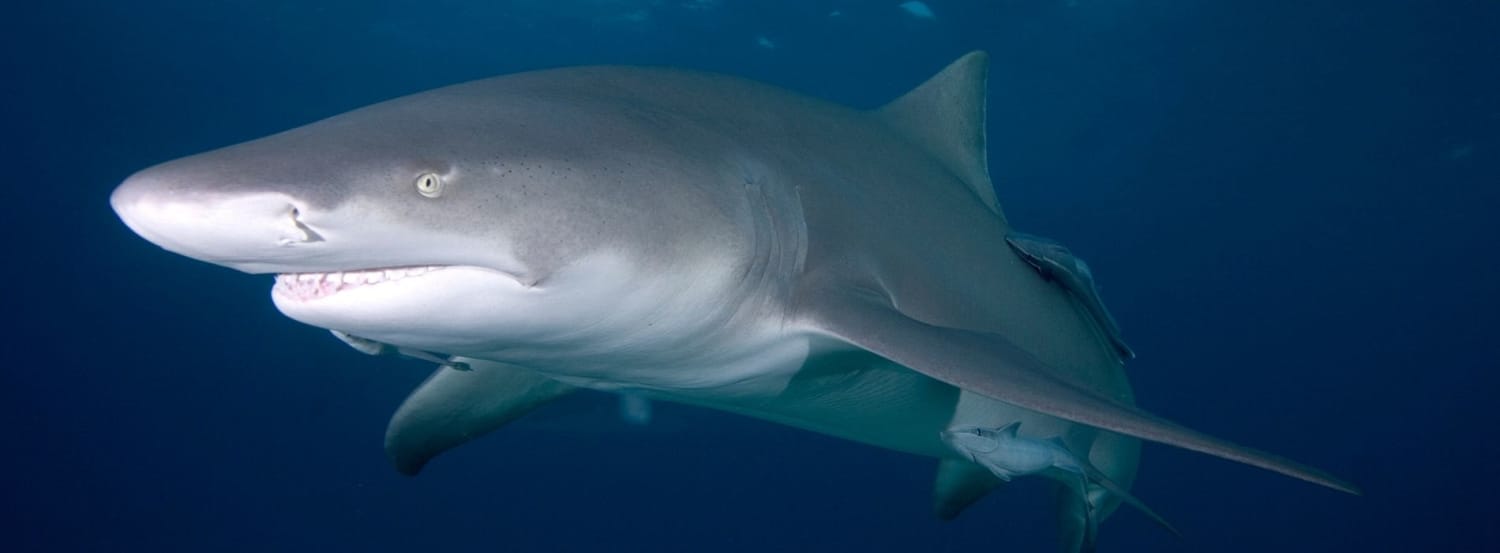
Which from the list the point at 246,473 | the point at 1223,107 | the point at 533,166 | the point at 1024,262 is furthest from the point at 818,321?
the point at 246,473

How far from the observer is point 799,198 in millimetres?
3311

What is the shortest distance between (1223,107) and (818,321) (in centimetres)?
2675

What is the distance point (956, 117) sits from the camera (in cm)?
515

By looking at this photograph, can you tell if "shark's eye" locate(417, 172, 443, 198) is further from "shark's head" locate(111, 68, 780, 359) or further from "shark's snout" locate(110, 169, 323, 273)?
"shark's snout" locate(110, 169, 323, 273)

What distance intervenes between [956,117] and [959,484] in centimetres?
284

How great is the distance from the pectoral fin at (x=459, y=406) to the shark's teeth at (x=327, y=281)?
104 inches

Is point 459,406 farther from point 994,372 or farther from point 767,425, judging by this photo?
point 767,425

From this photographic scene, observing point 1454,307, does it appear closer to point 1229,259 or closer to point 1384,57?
point 1229,259

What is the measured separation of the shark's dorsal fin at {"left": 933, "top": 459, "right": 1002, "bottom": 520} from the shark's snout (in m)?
5.21

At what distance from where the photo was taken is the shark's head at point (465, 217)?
1647mm

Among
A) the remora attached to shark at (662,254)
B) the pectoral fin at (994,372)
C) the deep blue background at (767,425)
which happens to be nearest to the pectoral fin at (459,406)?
the remora attached to shark at (662,254)

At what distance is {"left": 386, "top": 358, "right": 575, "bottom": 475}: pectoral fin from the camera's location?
4633 millimetres

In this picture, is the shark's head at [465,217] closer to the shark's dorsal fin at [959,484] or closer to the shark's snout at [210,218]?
the shark's snout at [210,218]

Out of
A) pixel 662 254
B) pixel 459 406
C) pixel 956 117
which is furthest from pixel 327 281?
pixel 956 117
